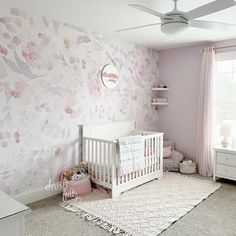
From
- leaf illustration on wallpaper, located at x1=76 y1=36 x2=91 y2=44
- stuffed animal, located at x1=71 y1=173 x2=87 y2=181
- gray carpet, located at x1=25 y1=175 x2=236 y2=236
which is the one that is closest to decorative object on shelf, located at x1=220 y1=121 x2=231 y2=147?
gray carpet, located at x1=25 y1=175 x2=236 y2=236

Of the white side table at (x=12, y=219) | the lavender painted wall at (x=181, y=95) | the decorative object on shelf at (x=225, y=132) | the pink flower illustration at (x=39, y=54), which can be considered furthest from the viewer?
the lavender painted wall at (x=181, y=95)

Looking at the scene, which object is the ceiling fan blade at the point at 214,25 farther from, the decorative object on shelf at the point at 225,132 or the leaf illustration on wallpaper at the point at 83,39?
the decorative object on shelf at the point at 225,132

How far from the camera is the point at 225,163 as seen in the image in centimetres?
368

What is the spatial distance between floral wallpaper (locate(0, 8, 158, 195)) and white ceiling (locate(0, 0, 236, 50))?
0.56 feet

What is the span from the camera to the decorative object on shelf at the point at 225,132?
3750mm

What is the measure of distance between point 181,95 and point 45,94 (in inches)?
104

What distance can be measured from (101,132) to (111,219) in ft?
5.03

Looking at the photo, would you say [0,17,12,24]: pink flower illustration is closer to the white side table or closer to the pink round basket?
the pink round basket

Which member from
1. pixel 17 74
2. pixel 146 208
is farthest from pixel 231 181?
pixel 17 74

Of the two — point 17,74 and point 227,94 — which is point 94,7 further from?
point 227,94

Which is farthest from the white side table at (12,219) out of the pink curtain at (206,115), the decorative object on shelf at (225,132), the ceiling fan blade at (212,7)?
the pink curtain at (206,115)

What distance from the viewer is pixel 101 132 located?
150 inches

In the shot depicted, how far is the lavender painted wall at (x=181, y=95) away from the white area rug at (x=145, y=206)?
3.50 ft

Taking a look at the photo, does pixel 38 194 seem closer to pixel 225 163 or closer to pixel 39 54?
pixel 39 54
